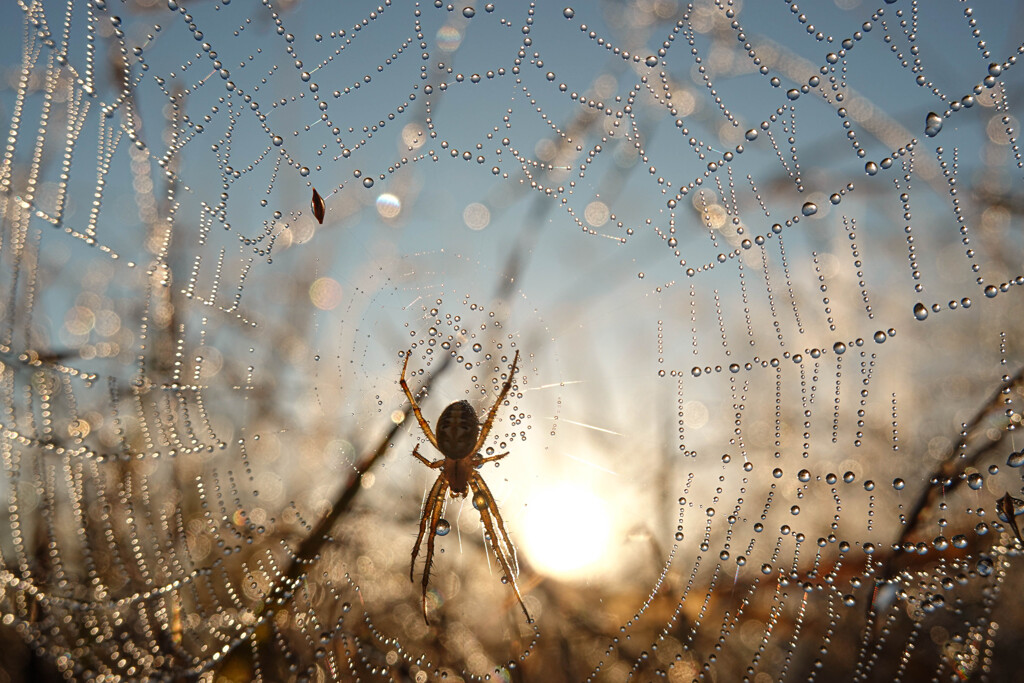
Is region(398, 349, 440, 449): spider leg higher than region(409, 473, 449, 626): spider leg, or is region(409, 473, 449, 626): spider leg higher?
region(398, 349, 440, 449): spider leg


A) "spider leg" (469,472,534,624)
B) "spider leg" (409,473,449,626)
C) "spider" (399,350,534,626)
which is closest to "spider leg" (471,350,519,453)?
"spider" (399,350,534,626)

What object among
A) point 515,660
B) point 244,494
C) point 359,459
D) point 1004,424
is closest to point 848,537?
point 1004,424

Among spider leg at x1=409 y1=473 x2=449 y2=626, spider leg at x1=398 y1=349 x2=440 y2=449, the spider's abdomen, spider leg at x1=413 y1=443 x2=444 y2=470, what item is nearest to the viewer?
spider leg at x1=398 y1=349 x2=440 y2=449

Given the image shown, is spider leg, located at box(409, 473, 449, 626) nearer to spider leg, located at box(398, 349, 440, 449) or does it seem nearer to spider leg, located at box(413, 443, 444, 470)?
spider leg, located at box(413, 443, 444, 470)

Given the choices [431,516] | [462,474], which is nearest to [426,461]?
[462,474]

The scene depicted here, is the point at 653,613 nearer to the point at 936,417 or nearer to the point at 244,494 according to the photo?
the point at 936,417

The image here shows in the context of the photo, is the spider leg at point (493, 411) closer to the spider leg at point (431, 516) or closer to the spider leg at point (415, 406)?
the spider leg at point (415, 406)

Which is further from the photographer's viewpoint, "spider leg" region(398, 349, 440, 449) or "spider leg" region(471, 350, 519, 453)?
"spider leg" region(471, 350, 519, 453)
